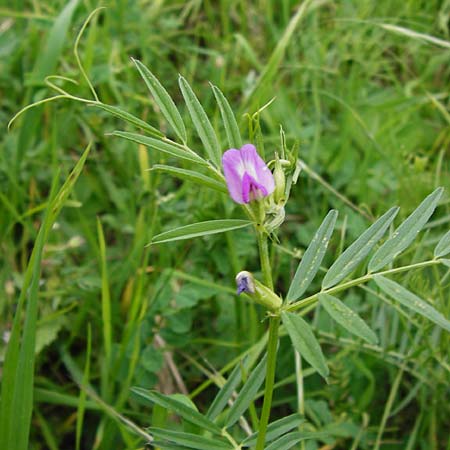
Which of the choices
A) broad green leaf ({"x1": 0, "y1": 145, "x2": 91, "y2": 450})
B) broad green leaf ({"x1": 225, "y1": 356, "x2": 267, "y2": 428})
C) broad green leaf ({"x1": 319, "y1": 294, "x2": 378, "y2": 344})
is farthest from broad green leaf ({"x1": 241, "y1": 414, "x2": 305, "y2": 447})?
broad green leaf ({"x1": 0, "y1": 145, "x2": 91, "y2": 450})

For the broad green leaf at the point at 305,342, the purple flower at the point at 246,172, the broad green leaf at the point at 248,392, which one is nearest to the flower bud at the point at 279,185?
the purple flower at the point at 246,172

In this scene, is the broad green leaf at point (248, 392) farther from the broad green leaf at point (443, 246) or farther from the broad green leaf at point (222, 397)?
the broad green leaf at point (443, 246)

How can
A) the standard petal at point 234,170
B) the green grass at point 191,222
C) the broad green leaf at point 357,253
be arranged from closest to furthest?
the standard petal at point 234,170, the broad green leaf at point 357,253, the green grass at point 191,222

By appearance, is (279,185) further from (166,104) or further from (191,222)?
(191,222)

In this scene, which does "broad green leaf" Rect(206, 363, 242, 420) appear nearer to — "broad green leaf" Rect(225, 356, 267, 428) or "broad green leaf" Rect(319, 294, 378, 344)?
"broad green leaf" Rect(225, 356, 267, 428)

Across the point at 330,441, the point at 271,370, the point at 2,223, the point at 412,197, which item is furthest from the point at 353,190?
the point at 271,370

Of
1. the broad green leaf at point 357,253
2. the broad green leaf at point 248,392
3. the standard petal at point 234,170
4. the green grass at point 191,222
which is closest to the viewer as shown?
the standard petal at point 234,170
